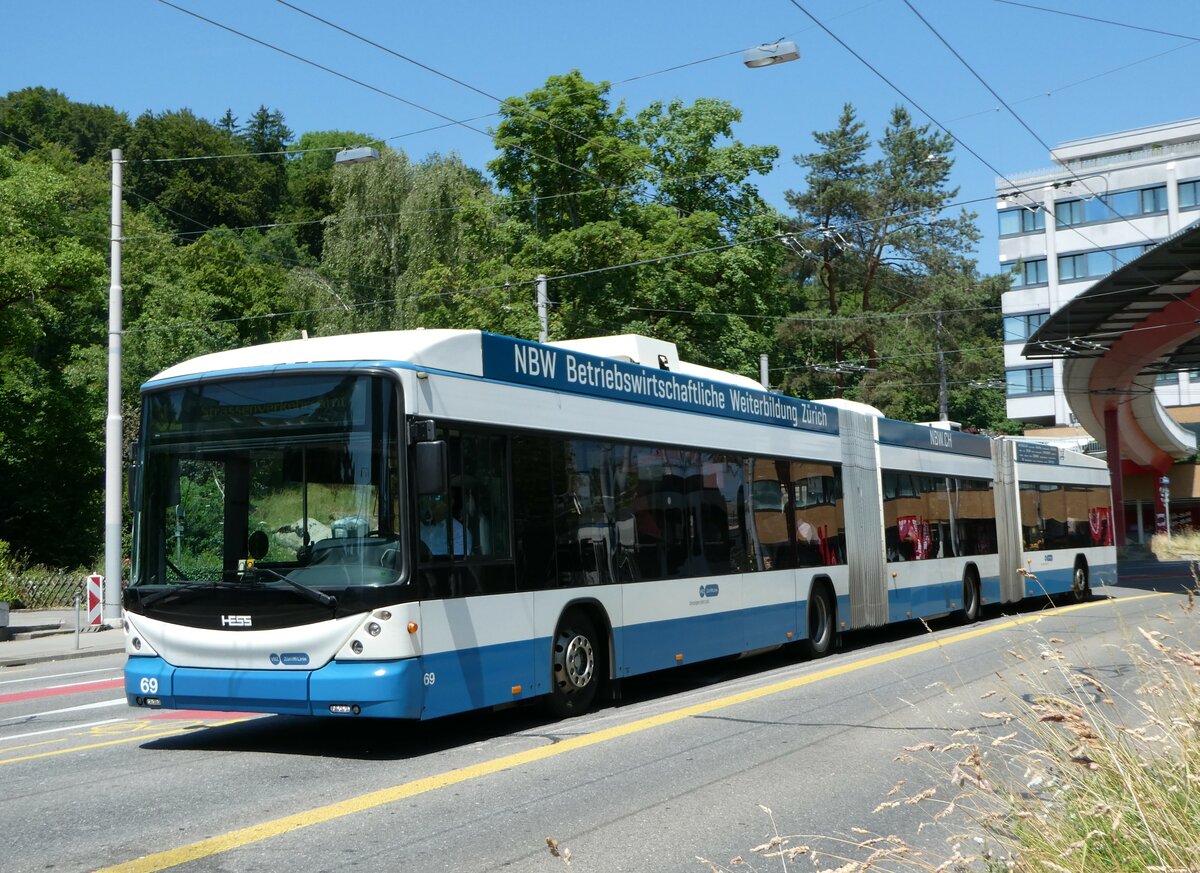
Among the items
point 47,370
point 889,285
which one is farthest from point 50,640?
point 889,285

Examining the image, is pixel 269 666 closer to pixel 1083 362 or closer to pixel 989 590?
pixel 989 590

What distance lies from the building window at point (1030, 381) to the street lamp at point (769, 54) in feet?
232

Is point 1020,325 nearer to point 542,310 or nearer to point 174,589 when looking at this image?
point 542,310

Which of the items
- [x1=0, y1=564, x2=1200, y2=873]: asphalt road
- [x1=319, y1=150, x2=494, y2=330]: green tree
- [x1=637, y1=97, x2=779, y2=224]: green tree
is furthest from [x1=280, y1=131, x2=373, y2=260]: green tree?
[x1=0, y1=564, x2=1200, y2=873]: asphalt road

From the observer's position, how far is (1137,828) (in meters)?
4.35

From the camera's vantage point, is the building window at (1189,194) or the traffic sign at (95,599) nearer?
the traffic sign at (95,599)

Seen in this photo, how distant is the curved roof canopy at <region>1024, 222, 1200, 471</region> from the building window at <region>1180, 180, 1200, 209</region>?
2947 cm

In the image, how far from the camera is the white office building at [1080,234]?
8106 centimetres

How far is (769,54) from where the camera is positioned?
18578mm

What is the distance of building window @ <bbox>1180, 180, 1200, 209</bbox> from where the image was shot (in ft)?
264

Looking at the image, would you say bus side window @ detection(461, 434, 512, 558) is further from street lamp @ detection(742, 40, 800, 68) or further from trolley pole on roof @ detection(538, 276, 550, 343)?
trolley pole on roof @ detection(538, 276, 550, 343)

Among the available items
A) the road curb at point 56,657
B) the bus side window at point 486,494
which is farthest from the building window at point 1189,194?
the bus side window at point 486,494

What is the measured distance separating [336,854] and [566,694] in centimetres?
470

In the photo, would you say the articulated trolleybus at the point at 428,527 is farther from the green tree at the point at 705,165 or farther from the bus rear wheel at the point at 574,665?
the green tree at the point at 705,165
